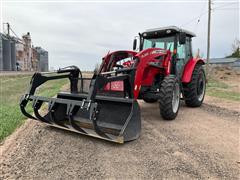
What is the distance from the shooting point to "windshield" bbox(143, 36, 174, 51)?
641 centimetres

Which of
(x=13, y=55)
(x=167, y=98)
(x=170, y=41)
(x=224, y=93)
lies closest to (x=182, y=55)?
(x=170, y=41)

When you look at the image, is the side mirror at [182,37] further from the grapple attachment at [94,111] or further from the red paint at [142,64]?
the grapple attachment at [94,111]

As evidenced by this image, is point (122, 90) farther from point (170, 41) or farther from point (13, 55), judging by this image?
point (13, 55)

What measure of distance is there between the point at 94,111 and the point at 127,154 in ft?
2.61

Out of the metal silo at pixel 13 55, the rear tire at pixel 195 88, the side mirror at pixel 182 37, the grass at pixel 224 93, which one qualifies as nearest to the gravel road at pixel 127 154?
the rear tire at pixel 195 88

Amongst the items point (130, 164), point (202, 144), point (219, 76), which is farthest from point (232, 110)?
point (219, 76)

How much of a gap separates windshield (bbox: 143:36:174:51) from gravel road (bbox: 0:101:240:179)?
2.40 metres

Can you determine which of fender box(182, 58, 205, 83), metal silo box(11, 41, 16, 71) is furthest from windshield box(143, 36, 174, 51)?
metal silo box(11, 41, 16, 71)

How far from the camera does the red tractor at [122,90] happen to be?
388 centimetres

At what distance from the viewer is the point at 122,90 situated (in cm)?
467

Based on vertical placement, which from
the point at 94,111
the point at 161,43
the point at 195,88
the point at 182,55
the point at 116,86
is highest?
the point at 161,43

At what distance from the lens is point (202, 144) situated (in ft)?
13.1

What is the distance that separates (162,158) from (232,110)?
4479 millimetres

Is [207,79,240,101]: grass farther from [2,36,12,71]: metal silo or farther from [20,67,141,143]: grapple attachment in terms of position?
[2,36,12,71]: metal silo
